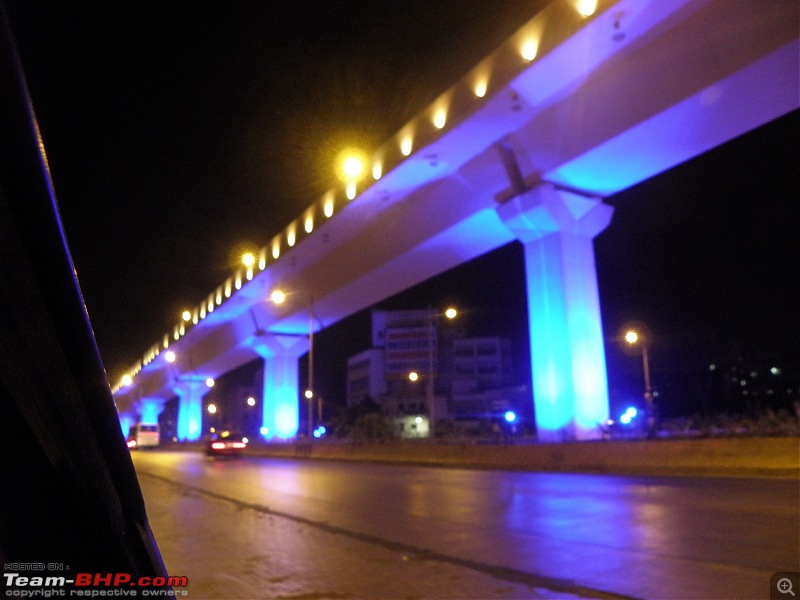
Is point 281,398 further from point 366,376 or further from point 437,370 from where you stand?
point 366,376

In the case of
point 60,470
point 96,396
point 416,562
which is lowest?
point 416,562

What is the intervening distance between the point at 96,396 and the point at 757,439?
1700 centimetres

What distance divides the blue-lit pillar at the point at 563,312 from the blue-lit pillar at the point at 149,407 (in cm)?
8831

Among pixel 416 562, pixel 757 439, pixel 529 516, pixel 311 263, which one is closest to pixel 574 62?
pixel 757 439

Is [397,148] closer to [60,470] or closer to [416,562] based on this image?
[416,562]

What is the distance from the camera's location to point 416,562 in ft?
24.0

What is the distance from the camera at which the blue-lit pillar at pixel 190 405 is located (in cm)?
8006

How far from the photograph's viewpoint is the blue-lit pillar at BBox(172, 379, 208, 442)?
263ft

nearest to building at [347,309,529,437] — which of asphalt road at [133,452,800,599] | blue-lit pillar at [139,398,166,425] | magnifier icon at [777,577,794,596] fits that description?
blue-lit pillar at [139,398,166,425]

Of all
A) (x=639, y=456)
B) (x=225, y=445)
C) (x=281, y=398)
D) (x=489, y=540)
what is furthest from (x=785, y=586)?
(x=281, y=398)

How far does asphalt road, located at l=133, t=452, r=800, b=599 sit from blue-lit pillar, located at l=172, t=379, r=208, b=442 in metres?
67.7

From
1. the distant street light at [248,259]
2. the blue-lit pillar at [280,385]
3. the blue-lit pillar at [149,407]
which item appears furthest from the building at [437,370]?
the distant street light at [248,259]
